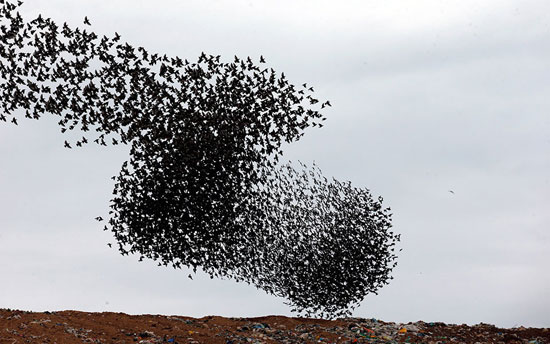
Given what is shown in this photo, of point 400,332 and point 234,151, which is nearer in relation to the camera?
point 400,332

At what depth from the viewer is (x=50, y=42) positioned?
1855 centimetres

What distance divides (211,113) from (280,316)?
22.8 ft

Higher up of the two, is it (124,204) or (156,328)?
(124,204)

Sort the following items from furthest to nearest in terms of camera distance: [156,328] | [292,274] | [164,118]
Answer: [292,274] → [164,118] → [156,328]

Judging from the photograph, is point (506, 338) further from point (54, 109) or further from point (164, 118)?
point (54, 109)

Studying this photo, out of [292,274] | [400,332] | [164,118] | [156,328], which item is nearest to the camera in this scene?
[156,328]

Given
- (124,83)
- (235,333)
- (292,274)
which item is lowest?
(235,333)

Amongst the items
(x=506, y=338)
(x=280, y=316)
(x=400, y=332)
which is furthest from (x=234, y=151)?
(x=506, y=338)

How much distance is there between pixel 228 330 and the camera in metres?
17.0

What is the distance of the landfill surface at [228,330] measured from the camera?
15.3 m

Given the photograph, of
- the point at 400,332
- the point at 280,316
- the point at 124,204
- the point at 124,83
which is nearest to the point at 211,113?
the point at 124,83

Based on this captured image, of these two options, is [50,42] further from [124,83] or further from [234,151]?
[234,151]

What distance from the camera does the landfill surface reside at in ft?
50.1

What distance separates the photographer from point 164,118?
62.5 ft
